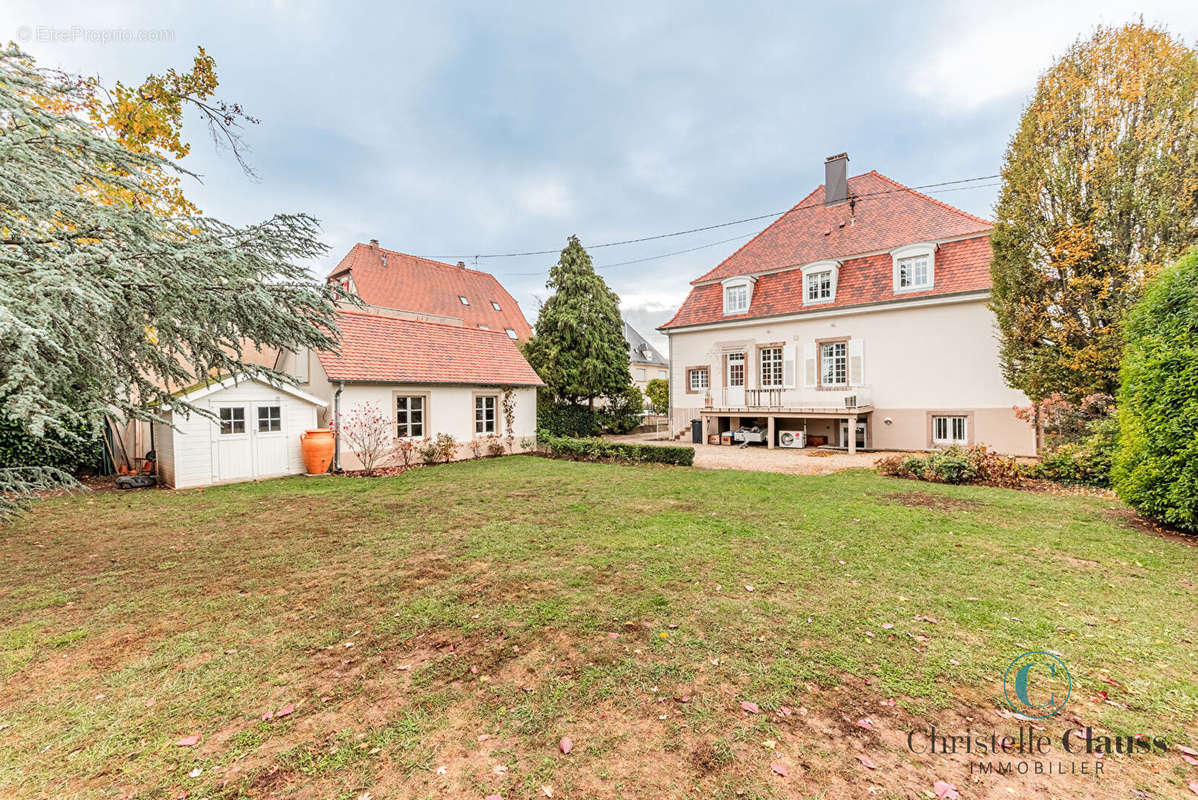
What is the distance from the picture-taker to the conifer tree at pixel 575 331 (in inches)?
742

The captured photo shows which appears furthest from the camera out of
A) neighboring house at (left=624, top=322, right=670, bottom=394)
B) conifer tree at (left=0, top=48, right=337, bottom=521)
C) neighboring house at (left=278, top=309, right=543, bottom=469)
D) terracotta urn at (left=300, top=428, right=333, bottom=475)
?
neighboring house at (left=624, top=322, right=670, bottom=394)

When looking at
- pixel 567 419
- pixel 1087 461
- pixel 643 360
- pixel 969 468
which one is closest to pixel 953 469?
Answer: pixel 969 468

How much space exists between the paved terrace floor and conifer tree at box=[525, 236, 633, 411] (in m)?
5.28

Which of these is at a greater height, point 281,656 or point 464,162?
point 464,162

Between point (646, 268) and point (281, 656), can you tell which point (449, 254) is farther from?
point (281, 656)

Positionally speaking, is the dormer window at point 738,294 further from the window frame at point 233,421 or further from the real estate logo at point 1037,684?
the real estate logo at point 1037,684

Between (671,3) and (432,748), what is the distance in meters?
12.2

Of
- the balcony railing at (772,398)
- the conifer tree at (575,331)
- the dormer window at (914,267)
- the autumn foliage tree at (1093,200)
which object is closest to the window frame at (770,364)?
the balcony railing at (772,398)

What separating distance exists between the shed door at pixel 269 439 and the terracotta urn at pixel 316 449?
44 centimetres

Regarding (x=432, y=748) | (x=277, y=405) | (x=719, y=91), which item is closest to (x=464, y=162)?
(x=719, y=91)

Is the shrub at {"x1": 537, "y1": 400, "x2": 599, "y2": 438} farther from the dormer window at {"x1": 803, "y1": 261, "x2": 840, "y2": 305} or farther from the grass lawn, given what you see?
the grass lawn

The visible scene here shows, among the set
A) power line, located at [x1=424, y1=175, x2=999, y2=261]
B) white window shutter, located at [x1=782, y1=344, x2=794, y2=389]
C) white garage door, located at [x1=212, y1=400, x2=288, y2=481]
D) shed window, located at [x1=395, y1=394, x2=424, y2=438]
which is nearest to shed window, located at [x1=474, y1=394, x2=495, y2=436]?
shed window, located at [x1=395, y1=394, x2=424, y2=438]

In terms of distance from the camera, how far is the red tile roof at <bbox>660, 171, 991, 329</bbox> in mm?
14711

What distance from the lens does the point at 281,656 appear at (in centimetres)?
326
